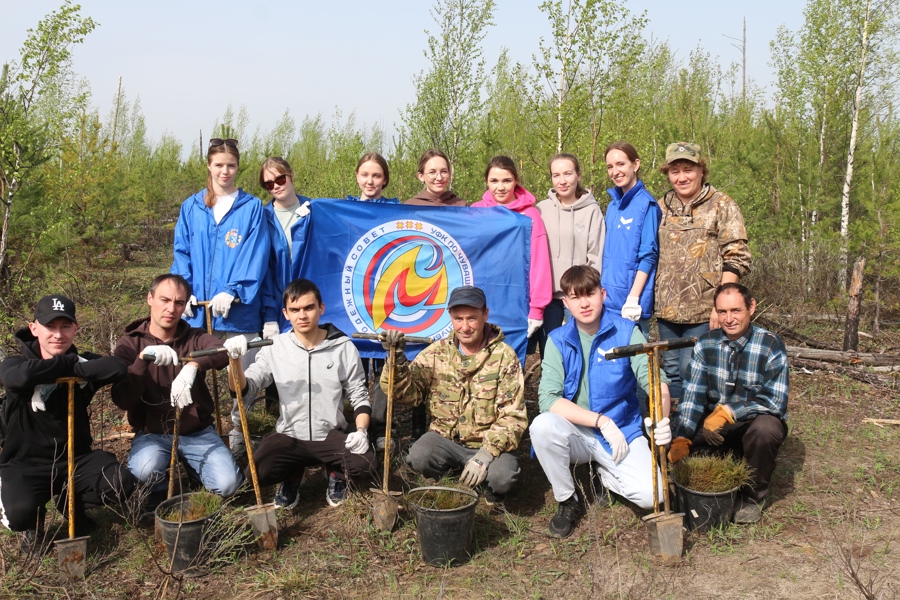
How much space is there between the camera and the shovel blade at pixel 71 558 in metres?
3.46

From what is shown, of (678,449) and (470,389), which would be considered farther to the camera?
(470,389)

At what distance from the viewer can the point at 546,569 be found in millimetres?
3650

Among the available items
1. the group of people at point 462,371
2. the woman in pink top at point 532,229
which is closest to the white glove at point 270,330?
the group of people at point 462,371

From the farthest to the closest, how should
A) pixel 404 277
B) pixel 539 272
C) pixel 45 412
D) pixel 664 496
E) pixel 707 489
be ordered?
pixel 404 277
pixel 539 272
pixel 707 489
pixel 45 412
pixel 664 496

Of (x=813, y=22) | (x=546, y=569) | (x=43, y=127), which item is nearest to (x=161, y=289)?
(x=546, y=569)

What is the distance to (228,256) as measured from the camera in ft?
16.4

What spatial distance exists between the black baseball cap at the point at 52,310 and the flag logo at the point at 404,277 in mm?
2277

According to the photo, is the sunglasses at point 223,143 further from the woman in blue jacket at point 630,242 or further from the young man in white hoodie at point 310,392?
the woman in blue jacket at point 630,242

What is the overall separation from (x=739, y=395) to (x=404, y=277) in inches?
105

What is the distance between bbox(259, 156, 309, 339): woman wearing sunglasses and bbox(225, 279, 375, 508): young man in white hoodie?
729mm

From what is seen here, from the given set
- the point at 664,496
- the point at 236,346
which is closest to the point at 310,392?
the point at 236,346

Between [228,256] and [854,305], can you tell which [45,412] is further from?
[854,305]

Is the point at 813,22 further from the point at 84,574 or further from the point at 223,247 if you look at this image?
the point at 84,574

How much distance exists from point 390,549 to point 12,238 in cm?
902
